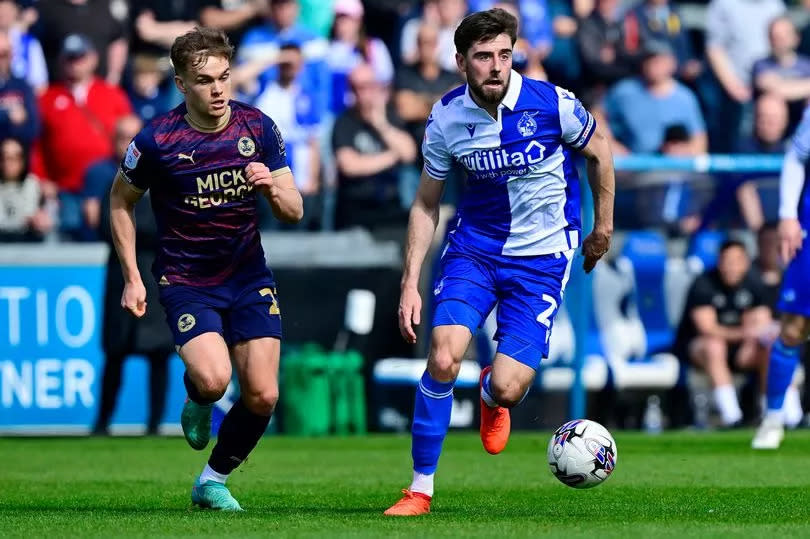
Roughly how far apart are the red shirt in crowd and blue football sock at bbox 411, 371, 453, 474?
8923mm

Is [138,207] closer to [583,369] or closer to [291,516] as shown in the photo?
[583,369]

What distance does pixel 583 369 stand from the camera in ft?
50.3

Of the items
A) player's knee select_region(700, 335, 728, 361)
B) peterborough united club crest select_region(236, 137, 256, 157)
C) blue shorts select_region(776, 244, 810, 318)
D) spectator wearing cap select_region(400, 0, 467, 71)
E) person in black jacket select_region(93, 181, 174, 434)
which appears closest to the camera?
peterborough united club crest select_region(236, 137, 256, 157)

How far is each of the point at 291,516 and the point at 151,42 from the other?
1048cm

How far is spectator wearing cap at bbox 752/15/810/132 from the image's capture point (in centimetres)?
1798

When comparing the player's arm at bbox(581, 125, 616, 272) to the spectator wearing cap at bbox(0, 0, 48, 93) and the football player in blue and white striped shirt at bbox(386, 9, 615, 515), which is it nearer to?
the football player in blue and white striped shirt at bbox(386, 9, 615, 515)

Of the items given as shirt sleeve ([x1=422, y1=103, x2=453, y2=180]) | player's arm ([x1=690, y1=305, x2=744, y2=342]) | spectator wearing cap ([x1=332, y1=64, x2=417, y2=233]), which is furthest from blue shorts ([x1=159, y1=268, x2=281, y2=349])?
player's arm ([x1=690, y1=305, x2=744, y2=342])

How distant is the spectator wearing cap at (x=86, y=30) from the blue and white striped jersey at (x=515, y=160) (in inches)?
370

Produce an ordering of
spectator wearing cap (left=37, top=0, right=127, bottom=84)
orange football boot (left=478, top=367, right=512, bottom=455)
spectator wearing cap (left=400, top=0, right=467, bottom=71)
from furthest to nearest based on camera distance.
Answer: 1. spectator wearing cap (left=400, top=0, right=467, bottom=71)
2. spectator wearing cap (left=37, top=0, right=127, bottom=84)
3. orange football boot (left=478, top=367, right=512, bottom=455)

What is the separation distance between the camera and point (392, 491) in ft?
31.2

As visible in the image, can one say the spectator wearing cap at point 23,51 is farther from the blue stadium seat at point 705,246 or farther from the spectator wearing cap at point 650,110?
the blue stadium seat at point 705,246

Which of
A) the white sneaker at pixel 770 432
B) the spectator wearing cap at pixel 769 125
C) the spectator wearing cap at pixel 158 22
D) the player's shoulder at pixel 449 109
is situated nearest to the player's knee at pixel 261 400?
the player's shoulder at pixel 449 109

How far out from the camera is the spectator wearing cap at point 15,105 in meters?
15.8

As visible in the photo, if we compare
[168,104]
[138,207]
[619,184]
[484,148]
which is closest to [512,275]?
[484,148]
